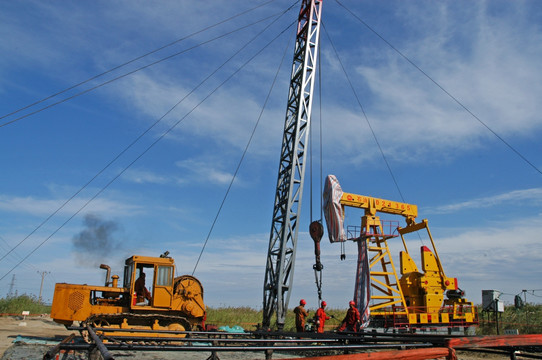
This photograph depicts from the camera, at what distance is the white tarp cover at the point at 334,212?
16562mm

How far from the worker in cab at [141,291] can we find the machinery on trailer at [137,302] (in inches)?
1.3

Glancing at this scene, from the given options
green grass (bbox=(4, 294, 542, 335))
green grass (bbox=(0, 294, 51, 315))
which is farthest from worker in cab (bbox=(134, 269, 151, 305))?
green grass (bbox=(0, 294, 51, 315))

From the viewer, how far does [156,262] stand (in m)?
14.1

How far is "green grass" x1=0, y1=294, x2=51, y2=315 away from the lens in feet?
78.9

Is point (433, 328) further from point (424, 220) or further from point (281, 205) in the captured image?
point (281, 205)

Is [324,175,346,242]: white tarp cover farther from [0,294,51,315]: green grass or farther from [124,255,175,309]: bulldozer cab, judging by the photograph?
[0,294,51,315]: green grass

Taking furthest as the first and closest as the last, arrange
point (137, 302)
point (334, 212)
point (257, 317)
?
point (257, 317), point (334, 212), point (137, 302)

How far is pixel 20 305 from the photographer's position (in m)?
24.8

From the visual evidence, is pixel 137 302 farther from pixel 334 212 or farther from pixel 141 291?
pixel 334 212

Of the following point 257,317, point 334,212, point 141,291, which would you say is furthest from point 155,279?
point 257,317

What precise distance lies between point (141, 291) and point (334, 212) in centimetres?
748

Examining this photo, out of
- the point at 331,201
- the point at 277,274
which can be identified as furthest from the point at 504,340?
the point at 277,274

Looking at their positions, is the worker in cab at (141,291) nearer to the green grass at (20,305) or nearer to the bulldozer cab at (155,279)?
the bulldozer cab at (155,279)

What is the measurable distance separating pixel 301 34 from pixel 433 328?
13478 mm
